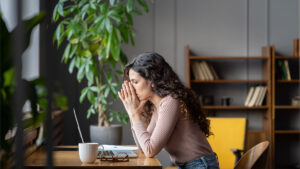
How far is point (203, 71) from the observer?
4359 mm

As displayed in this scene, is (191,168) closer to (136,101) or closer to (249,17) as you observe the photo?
(136,101)

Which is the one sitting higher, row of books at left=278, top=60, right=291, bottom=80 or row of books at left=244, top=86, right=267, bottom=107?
row of books at left=278, top=60, right=291, bottom=80

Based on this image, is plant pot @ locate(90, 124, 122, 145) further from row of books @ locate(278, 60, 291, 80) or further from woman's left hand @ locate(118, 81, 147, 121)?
row of books @ locate(278, 60, 291, 80)

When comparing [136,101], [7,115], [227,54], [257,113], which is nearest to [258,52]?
[227,54]

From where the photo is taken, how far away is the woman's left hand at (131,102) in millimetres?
1766

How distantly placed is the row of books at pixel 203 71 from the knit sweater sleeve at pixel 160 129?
2.70 meters

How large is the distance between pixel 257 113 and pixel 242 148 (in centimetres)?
224

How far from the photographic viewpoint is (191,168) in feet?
5.40

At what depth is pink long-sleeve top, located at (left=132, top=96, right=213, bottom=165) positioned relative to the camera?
1.62 m

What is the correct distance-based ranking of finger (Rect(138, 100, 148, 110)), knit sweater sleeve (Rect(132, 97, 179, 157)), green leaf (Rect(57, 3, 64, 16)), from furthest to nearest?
green leaf (Rect(57, 3, 64, 16))
finger (Rect(138, 100, 148, 110))
knit sweater sleeve (Rect(132, 97, 179, 157))

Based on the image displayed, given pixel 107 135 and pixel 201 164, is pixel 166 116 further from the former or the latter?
pixel 107 135

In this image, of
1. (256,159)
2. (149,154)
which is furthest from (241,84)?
(256,159)

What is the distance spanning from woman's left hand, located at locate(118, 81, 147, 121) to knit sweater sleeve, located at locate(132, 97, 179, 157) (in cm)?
7

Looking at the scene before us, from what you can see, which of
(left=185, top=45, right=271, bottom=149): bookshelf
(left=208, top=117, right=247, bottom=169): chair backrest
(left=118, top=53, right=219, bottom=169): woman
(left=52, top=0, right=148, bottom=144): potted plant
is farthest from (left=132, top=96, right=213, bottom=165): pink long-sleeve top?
(left=185, top=45, right=271, bottom=149): bookshelf
